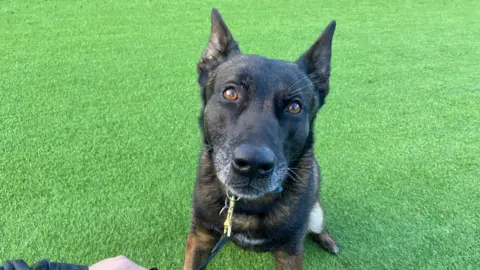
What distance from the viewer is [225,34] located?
2.00 m

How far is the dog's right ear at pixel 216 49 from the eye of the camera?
6.59ft

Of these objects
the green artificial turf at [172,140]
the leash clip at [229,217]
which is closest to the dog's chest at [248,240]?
the leash clip at [229,217]

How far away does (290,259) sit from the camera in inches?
77.2

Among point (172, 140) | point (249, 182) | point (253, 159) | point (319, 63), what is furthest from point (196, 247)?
point (319, 63)

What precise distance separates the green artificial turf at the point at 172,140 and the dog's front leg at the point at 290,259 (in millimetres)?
237

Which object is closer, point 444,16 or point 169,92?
point 169,92

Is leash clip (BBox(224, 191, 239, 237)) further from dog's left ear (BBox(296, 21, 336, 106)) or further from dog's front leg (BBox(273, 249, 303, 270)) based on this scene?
dog's left ear (BBox(296, 21, 336, 106))

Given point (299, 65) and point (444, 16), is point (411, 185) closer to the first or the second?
point (299, 65)

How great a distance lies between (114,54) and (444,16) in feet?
18.0

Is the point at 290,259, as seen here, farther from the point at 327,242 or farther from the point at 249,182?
the point at 249,182

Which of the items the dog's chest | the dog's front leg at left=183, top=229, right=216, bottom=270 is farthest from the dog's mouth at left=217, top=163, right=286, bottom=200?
the dog's front leg at left=183, top=229, right=216, bottom=270

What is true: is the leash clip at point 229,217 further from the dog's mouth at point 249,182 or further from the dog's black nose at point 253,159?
the dog's black nose at point 253,159

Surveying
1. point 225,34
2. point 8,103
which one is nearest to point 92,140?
point 8,103

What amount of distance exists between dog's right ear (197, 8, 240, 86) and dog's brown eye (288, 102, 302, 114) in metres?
0.54
